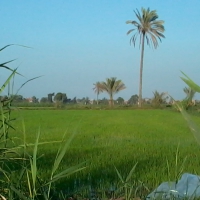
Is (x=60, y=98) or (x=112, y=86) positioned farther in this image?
(x=112, y=86)

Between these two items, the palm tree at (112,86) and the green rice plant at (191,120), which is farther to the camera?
the palm tree at (112,86)

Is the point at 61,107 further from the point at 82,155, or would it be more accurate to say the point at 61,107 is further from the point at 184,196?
the point at 184,196

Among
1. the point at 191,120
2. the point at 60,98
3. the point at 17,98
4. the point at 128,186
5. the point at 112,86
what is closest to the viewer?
the point at 191,120

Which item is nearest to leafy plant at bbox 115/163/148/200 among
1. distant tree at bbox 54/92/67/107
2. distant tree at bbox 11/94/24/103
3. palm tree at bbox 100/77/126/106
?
distant tree at bbox 11/94/24/103

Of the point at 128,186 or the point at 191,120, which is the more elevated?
the point at 191,120

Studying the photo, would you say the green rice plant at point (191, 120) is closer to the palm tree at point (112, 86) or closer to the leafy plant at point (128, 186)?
the leafy plant at point (128, 186)

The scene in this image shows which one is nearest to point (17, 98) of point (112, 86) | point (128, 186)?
point (128, 186)

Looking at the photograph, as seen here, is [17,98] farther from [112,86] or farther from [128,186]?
[112,86]

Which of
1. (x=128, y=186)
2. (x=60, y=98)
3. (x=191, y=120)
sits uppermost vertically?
(x=60, y=98)

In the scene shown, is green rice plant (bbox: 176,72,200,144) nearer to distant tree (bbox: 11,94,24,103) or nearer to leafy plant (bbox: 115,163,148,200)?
leafy plant (bbox: 115,163,148,200)

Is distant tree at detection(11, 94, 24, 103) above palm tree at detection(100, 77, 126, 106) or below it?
below

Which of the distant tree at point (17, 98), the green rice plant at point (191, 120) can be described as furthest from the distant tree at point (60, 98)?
the green rice plant at point (191, 120)

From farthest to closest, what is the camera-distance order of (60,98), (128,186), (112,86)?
1. (112,86)
2. (60,98)
3. (128,186)

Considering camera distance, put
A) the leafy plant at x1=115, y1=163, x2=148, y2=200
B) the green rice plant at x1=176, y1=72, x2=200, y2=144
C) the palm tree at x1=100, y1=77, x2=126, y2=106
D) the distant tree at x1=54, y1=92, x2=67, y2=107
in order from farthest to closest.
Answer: the palm tree at x1=100, y1=77, x2=126, y2=106, the distant tree at x1=54, y1=92, x2=67, y2=107, the leafy plant at x1=115, y1=163, x2=148, y2=200, the green rice plant at x1=176, y1=72, x2=200, y2=144
